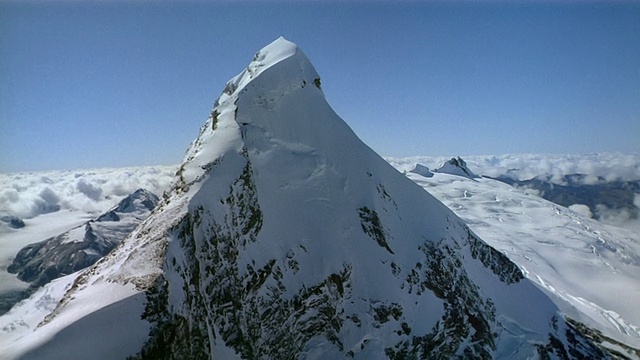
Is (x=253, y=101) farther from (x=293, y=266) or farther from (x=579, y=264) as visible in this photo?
(x=579, y=264)

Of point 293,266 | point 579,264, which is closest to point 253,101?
point 293,266

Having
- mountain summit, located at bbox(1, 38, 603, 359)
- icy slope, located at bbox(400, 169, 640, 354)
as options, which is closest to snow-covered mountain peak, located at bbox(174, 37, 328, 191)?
mountain summit, located at bbox(1, 38, 603, 359)

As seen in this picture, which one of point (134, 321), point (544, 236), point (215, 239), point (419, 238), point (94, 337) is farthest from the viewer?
point (544, 236)

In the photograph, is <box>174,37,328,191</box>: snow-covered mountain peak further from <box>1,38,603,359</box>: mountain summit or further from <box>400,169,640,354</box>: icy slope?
<box>400,169,640,354</box>: icy slope

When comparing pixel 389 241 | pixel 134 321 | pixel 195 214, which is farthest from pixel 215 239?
pixel 389 241

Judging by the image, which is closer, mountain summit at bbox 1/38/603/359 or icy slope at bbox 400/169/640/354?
mountain summit at bbox 1/38/603/359

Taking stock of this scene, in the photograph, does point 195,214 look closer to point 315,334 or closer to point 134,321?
point 134,321
